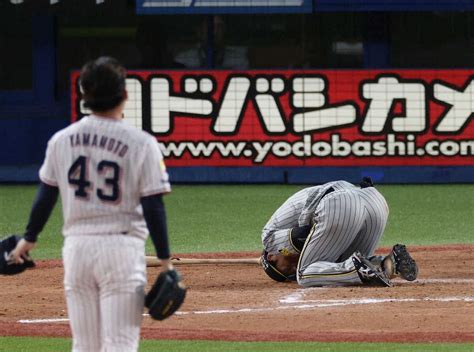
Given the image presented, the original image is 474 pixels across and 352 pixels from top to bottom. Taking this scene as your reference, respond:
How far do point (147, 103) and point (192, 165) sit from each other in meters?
1.05

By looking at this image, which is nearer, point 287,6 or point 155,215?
point 155,215

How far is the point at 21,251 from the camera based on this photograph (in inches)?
220

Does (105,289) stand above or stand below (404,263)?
above

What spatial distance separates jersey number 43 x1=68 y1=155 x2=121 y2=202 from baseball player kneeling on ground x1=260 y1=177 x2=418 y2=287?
4.38 metres

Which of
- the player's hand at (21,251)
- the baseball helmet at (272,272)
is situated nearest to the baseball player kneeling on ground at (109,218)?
the player's hand at (21,251)

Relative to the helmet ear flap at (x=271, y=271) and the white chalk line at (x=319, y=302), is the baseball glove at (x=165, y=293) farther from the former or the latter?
the helmet ear flap at (x=271, y=271)

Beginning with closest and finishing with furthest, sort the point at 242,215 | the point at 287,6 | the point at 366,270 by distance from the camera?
1. the point at 366,270
2. the point at 242,215
3. the point at 287,6

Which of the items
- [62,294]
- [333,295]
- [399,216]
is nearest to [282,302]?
[333,295]

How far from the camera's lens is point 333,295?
9422 millimetres

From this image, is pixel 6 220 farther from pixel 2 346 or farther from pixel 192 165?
pixel 2 346

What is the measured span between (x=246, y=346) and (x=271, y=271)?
2722 millimetres

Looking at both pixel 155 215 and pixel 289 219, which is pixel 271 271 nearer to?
pixel 289 219

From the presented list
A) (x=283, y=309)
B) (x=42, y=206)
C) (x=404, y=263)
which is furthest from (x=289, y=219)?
(x=42, y=206)

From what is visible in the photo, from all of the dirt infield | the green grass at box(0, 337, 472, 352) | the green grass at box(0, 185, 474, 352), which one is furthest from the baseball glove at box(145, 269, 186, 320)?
the green grass at box(0, 185, 474, 352)
